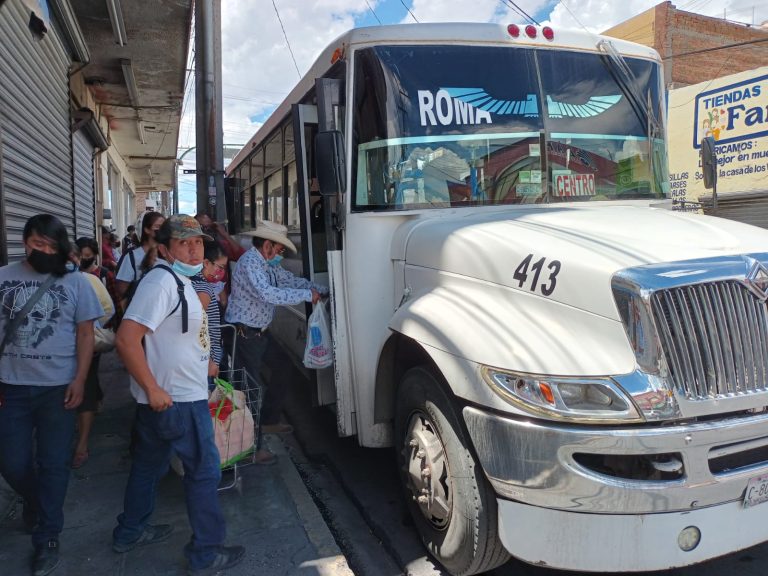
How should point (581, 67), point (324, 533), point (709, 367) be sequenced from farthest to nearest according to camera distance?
point (581, 67) < point (324, 533) < point (709, 367)

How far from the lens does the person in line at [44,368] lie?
2979 mm

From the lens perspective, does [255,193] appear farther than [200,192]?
No

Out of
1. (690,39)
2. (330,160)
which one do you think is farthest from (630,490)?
(690,39)

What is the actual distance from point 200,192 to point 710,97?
504 inches

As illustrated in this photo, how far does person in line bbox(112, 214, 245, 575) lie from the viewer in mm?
2707

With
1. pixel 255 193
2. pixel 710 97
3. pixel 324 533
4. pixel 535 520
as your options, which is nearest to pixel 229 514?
pixel 324 533

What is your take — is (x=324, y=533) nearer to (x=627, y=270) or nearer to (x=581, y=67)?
(x=627, y=270)

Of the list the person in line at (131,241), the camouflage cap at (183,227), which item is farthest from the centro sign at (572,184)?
the person in line at (131,241)

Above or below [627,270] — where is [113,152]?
above

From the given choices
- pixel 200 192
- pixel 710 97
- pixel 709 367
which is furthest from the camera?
pixel 710 97

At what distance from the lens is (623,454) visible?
7.48 feet

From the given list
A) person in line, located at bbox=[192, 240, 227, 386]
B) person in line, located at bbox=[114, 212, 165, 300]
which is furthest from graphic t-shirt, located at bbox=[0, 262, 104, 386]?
person in line, located at bbox=[114, 212, 165, 300]

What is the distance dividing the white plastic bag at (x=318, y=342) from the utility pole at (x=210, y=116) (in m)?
4.94

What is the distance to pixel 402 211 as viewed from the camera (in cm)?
367
